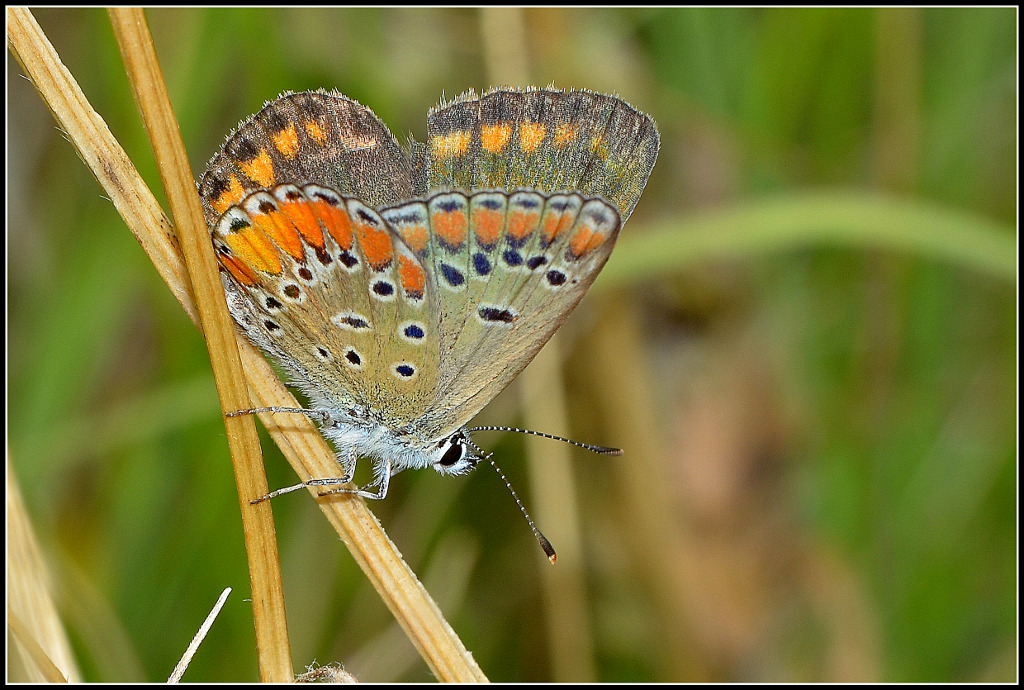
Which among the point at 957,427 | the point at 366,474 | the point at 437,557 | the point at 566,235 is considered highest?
the point at 566,235

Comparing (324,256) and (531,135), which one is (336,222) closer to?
(324,256)

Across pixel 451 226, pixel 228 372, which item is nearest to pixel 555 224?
pixel 451 226

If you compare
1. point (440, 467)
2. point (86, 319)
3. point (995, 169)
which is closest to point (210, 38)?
point (86, 319)

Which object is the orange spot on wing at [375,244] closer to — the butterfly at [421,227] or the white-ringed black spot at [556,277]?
the butterfly at [421,227]

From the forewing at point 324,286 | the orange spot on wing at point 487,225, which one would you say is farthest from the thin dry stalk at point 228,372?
the orange spot on wing at point 487,225

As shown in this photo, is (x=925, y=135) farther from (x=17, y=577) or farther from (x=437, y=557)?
(x=17, y=577)

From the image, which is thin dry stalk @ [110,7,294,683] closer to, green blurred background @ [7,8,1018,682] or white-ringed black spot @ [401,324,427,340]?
white-ringed black spot @ [401,324,427,340]

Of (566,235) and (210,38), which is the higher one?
(210,38)
